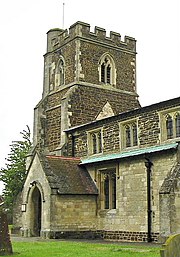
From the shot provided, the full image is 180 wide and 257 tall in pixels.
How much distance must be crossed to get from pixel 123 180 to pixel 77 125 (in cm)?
842

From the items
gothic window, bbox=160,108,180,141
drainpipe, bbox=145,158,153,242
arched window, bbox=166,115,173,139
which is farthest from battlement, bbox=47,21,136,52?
drainpipe, bbox=145,158,153,242

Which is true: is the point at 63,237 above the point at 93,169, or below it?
below

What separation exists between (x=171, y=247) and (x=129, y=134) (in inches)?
607

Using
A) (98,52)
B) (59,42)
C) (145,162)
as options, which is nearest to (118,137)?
(145,162)

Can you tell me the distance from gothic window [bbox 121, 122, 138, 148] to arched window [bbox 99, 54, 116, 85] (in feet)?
29.6

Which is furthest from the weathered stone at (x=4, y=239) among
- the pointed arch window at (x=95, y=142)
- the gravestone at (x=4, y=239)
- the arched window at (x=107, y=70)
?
the arched window at (x=107, y=70)

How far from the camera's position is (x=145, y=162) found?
20.9 meters

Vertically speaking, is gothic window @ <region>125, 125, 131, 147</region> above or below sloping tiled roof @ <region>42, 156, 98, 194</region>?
above

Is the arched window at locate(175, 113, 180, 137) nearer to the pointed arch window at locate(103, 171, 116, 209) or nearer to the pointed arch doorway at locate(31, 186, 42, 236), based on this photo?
the pointed arch window at locate(103, 171, 116, 209)

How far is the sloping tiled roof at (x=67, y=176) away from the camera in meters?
23.0

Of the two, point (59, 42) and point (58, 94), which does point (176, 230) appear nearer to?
point (58, 94)

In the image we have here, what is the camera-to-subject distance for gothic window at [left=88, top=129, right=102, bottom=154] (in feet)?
86.2

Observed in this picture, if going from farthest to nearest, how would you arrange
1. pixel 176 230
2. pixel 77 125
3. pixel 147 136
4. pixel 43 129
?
pixel 43 129 < pixel 77 125 < pixel 147 136 < pixel 176 230

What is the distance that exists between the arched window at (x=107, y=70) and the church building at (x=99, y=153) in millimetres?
79
